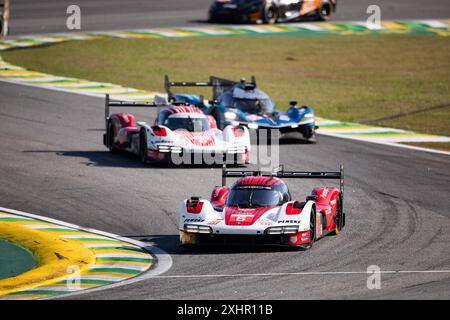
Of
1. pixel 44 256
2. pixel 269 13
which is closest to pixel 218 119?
pixel 44 256

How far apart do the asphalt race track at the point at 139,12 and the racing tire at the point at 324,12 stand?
3.24ft

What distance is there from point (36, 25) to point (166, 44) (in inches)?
281

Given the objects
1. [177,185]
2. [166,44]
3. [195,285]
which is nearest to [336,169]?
[177,185]

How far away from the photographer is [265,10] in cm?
5522

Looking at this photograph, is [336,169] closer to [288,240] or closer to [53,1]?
[288,240]

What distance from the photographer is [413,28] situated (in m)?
56.3

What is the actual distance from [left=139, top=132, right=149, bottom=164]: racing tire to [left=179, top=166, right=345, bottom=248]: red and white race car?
7.86 m

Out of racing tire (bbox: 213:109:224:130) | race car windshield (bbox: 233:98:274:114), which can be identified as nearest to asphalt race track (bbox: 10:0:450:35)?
race car windshield (bbox: 233:98:274:114)

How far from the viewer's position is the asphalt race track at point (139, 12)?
55312 mm

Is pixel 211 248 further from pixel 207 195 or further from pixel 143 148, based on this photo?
pixel 143 148

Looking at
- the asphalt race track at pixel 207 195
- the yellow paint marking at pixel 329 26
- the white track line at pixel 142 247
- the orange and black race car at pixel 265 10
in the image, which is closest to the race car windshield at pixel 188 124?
the asphalt race track at pixel 207 195

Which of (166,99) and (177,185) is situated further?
(166,99)

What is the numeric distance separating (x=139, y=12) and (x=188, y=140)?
31054 mm

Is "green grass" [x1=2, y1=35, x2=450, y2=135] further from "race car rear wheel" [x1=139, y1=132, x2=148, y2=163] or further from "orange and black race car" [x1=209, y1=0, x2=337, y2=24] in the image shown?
"race car rear wheel" [x1=139, y1=132, x2=148, y2=163]
